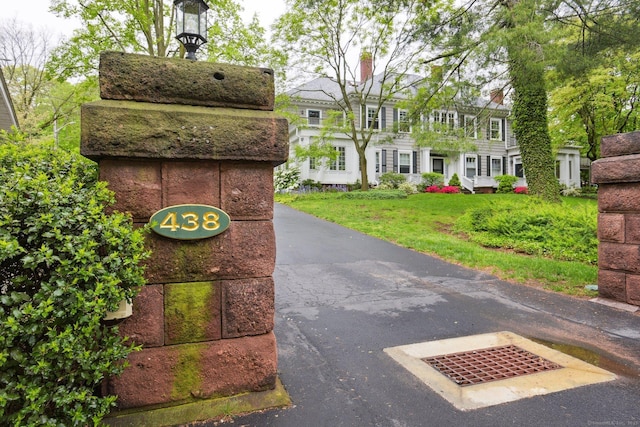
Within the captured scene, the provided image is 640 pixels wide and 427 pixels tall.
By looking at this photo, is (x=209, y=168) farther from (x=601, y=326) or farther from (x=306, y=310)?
(x=601, y=326)

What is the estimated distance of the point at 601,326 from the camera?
3.81m

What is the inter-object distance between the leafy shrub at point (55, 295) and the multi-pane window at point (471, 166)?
1238 inches

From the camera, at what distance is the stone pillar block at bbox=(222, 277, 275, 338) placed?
7.60 ft

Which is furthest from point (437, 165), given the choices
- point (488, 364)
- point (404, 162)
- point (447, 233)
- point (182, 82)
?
point (182, 82)

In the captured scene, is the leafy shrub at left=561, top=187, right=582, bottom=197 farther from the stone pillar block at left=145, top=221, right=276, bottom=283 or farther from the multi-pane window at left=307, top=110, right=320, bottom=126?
the stone pillar block at left=145, top=221, right=276, bottom=283

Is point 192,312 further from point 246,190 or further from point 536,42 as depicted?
point 536,42

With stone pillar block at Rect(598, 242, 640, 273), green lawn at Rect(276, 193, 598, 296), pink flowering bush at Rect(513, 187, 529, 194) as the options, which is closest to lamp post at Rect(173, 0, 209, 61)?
stone pillar block at Rect(598, 242, 640, 273)

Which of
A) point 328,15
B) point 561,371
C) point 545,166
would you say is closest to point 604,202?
→ point 561,371

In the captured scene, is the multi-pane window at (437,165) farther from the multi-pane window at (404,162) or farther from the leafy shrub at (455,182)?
the leafy shrub at (455,182)

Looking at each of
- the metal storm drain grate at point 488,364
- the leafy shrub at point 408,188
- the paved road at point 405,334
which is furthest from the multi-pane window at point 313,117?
the metal storm drain grate at point 488,364

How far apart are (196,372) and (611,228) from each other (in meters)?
4.76

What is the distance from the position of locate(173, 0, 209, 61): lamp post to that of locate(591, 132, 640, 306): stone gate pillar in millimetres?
4465

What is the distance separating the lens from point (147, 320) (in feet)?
7.11

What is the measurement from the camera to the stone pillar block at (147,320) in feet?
7.03
